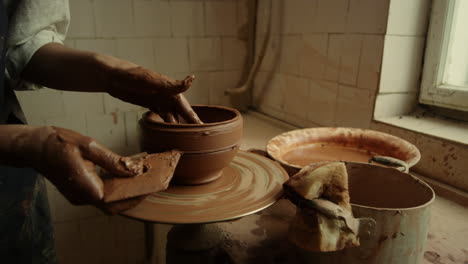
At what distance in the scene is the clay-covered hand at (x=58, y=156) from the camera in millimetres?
625

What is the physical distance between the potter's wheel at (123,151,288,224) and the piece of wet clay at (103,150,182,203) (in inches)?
4.8

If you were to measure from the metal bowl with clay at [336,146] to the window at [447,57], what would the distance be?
45cm

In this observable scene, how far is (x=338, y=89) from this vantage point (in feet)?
6.07

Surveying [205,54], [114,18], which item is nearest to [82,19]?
[114,18]

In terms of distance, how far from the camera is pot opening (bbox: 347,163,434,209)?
0.88 meters

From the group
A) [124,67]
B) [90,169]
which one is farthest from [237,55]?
[90,169]

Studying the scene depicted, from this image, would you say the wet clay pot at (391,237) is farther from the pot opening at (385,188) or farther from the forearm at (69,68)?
the forearm at (69,68)

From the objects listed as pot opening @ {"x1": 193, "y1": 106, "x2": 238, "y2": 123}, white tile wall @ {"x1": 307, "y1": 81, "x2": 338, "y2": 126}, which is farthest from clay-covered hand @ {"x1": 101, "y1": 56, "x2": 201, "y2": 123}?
white tile wall @ {"x1": 307, "y1": 81, "x2": 338, "y2": 126}

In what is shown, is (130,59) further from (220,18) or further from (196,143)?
(196,143)

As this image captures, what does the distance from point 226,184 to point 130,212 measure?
284 mm

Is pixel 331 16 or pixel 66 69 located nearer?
pixel 66 69

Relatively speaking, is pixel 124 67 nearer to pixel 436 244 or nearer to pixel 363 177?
pixel 363 177

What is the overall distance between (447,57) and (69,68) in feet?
5.25

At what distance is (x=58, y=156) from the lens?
0.62 meters
